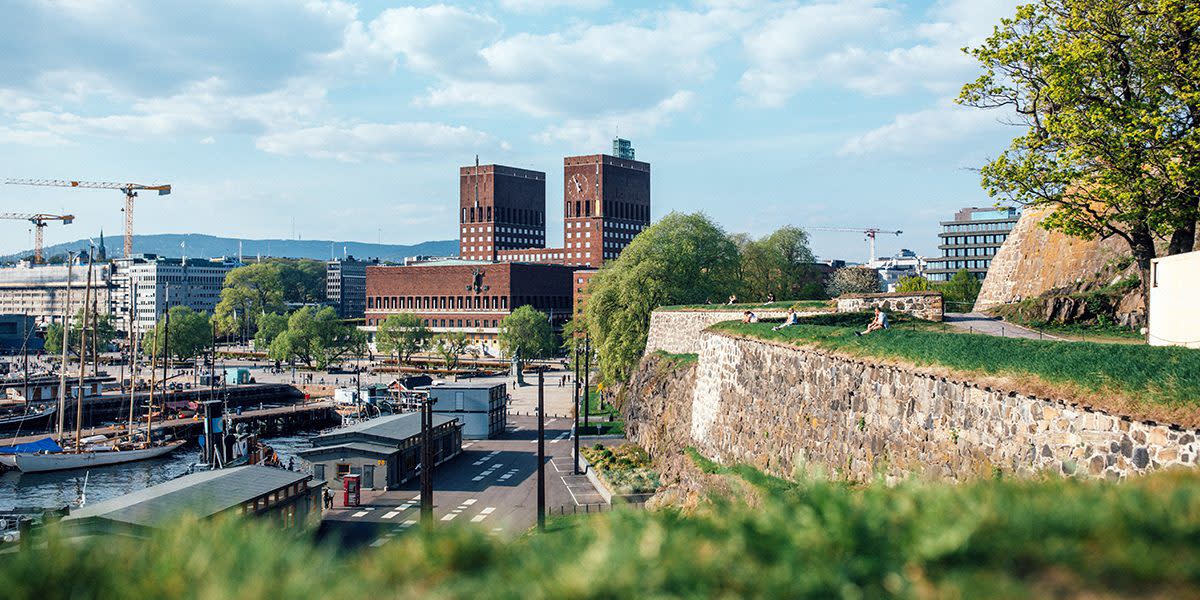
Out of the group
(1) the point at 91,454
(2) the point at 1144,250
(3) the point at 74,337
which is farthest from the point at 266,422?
(3) the point at 74,337

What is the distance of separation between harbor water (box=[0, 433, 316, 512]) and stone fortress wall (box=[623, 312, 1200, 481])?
3027 cm

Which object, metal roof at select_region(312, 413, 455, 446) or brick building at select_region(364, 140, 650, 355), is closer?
metal roof at select_region(312, 413, 455, 446)

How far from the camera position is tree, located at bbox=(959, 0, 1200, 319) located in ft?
83.0

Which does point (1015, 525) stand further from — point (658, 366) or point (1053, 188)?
point (658, 366)

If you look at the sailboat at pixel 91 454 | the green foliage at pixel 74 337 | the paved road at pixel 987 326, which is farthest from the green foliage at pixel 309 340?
the paved road at pixel 987 326

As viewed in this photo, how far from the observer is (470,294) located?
14388cm

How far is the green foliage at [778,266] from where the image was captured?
94.3 metres

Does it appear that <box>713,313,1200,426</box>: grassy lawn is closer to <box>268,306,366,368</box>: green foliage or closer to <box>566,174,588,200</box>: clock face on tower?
<box>268,306,366,368</box>: green foliage

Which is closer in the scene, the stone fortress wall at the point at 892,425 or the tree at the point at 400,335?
the stone fortress wall at the point at 892,425

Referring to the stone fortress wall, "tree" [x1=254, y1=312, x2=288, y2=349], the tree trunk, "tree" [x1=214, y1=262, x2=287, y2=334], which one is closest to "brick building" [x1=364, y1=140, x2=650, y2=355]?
"tree" [x1=254, y1=312, x2=288, y2=349]

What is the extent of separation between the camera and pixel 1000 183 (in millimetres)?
28172

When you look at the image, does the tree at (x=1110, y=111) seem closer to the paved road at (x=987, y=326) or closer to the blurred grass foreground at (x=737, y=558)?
the paved road at (x=987, y=326)

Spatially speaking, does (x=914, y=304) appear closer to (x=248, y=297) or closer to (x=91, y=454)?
(x=91, y=454)

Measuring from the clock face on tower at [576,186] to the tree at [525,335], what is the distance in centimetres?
5668
